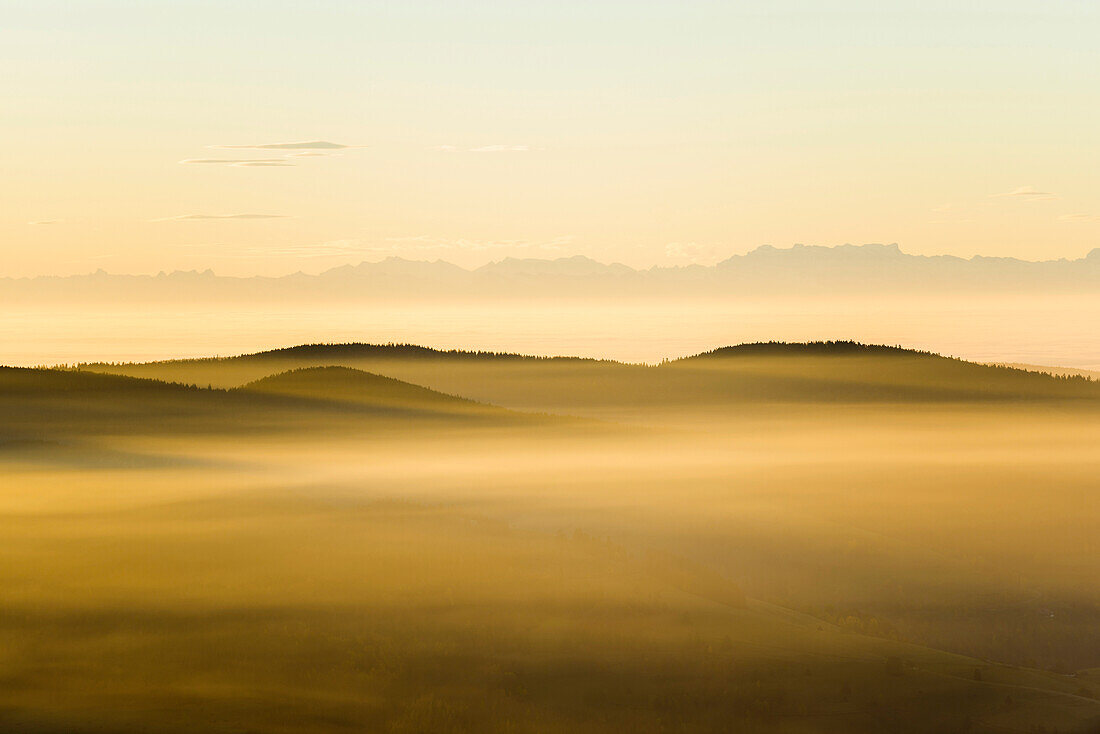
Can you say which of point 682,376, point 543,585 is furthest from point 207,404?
point 543,585

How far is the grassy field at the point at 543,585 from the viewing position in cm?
2156

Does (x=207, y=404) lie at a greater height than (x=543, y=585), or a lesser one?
greater

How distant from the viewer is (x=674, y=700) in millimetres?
21688

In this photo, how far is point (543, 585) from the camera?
28.5 meters

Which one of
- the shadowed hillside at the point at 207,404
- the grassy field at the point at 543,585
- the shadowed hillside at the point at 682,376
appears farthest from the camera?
the shadowed hillside at the point at 682,376

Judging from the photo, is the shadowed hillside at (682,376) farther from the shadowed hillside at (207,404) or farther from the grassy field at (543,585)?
the grassy field at (543,585)

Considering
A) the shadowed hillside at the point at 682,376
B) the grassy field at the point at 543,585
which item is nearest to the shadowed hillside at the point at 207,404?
the grassy field at the point at 543,585

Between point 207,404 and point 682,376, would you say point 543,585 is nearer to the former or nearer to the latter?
point 207,404

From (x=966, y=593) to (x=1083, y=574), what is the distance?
4707mm

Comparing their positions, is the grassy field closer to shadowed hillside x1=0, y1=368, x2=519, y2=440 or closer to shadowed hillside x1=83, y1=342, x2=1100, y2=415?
shadowed hillside x1=0, y1=368, x2=519, y2=440

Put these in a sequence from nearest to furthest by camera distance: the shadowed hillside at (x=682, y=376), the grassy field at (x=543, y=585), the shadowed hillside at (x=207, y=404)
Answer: the grassy field at (x=543, y=585) < the shadowed hillside at (x=207, y=404) < the shadowed hillside at (x=682, y=376)

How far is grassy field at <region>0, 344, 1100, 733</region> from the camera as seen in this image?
21.6m

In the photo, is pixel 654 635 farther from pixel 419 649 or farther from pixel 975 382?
pixel 975 382

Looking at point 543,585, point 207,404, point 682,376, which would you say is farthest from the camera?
point 682,376
